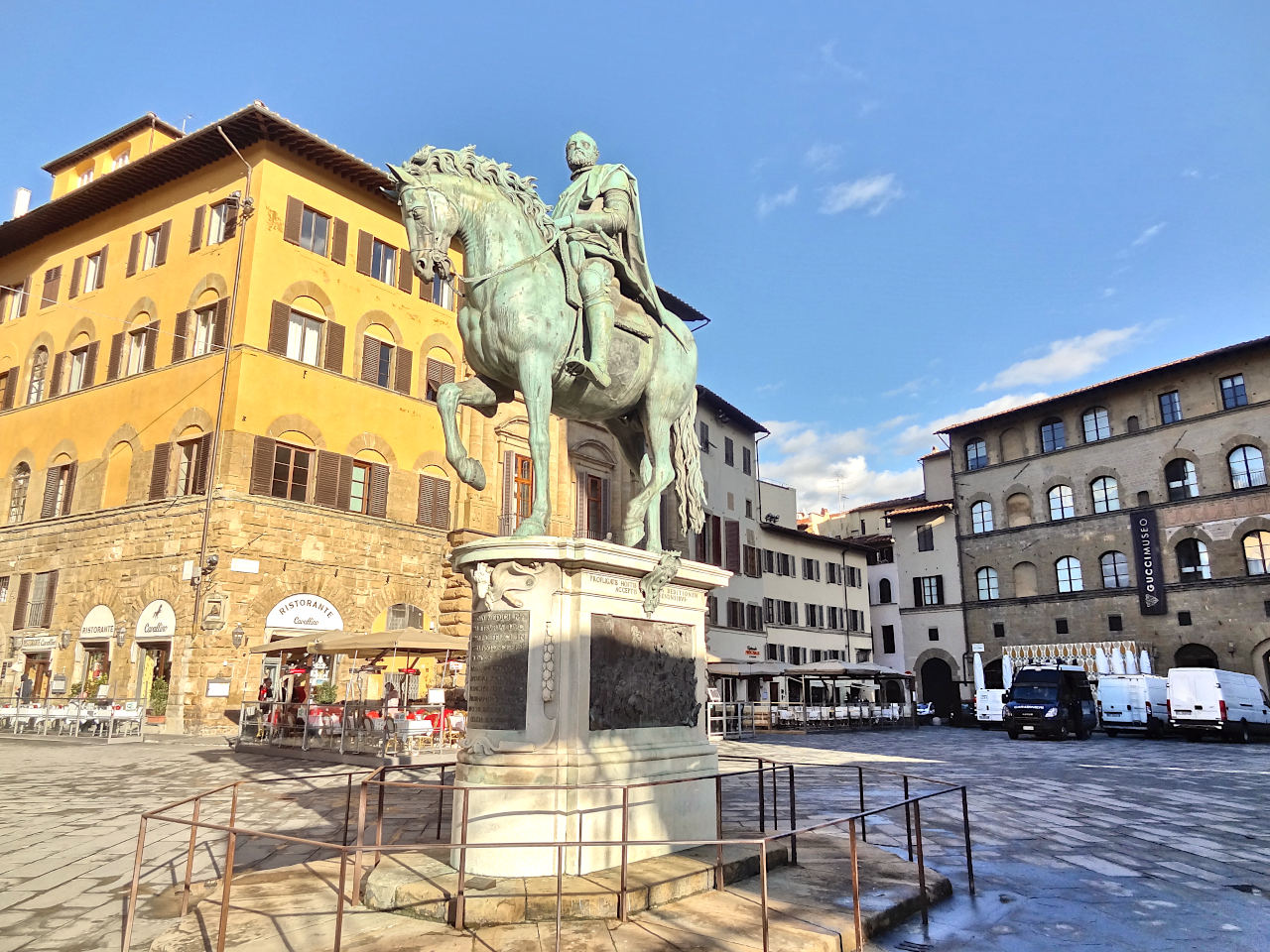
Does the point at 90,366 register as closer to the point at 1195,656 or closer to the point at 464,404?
the point at 464,404

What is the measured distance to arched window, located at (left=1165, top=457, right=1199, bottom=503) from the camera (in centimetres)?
3756

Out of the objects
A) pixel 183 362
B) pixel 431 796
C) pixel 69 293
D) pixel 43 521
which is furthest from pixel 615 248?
pixel 69 293

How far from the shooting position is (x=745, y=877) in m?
5.99

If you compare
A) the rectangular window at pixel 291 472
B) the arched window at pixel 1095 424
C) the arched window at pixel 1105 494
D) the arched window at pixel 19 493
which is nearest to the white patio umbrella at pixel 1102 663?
the arched window at pixel 1105 494

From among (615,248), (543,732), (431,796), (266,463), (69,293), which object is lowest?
(431,796)

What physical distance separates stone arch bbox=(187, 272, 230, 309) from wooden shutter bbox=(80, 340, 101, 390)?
14.4 feet

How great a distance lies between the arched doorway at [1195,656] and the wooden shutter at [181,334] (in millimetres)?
38538

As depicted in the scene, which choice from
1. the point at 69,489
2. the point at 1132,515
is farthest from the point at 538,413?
the point at 1132,515

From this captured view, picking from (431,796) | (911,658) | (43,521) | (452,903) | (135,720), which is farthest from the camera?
(911,658)

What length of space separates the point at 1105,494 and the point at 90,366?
4045cm

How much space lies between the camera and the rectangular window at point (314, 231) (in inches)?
950

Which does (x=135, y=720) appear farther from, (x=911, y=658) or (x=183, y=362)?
(x=911, y=658)

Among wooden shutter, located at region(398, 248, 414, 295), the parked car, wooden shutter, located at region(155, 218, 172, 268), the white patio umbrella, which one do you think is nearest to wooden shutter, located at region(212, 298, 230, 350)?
wooden shutter, located at region(155, 218, 172, 268)

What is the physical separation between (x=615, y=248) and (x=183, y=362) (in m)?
20.1
